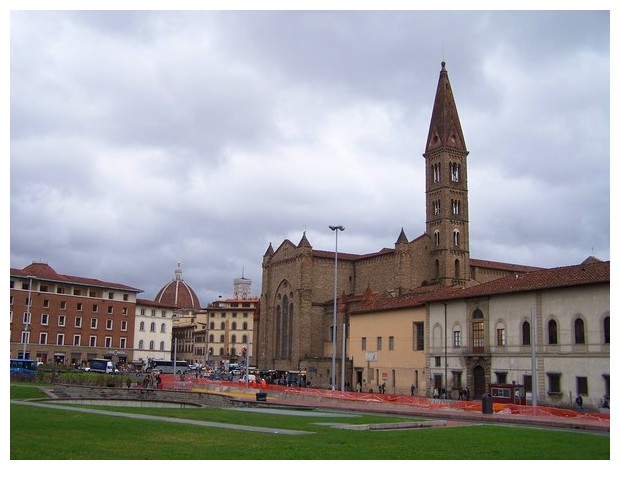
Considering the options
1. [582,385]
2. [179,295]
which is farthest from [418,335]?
[179,295]

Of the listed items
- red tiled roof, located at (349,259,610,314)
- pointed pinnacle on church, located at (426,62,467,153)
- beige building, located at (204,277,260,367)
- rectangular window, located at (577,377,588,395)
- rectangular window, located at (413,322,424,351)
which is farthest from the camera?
beige building, located at (204,277,260,367)

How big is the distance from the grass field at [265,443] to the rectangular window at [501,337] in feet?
90.4

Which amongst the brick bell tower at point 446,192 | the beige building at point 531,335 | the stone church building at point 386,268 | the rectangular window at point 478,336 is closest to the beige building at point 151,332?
the stone church building at point 386,268

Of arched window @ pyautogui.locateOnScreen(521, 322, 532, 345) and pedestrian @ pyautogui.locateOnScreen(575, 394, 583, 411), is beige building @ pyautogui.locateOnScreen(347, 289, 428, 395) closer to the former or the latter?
arched window @ pyautogui.locateOnScreen(521, 322, 532, 345)

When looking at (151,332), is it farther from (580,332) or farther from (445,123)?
(580,332)

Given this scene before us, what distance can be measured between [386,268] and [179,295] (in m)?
109

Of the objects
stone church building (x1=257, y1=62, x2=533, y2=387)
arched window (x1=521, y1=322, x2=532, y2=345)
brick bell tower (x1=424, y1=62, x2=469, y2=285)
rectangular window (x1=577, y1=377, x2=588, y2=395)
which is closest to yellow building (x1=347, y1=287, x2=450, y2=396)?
arched window (x1=521, y1=322, x2=532, y2=345)

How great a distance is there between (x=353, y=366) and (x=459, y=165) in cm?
4120

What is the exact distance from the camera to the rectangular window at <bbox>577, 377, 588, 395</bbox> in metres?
41.7

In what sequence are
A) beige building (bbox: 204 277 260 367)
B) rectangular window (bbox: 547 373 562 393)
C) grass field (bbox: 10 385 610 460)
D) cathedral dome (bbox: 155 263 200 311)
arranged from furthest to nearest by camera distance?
cathedral dome (bbox: 155 263 200 311) → beige building (bbox: 204 277 260 367) → rectangular window (bbox: 547 373 562 393) → grass field (bbox: 10 385 610 460)

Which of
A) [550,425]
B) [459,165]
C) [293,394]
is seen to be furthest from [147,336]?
[550,425]

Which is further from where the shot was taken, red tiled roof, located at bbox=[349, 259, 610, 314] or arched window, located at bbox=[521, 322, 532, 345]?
arched window, located at bbox=[521, 322, 532, 345]

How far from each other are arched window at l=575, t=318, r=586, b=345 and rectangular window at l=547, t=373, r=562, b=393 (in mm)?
2747

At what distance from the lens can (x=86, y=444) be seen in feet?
49.2
